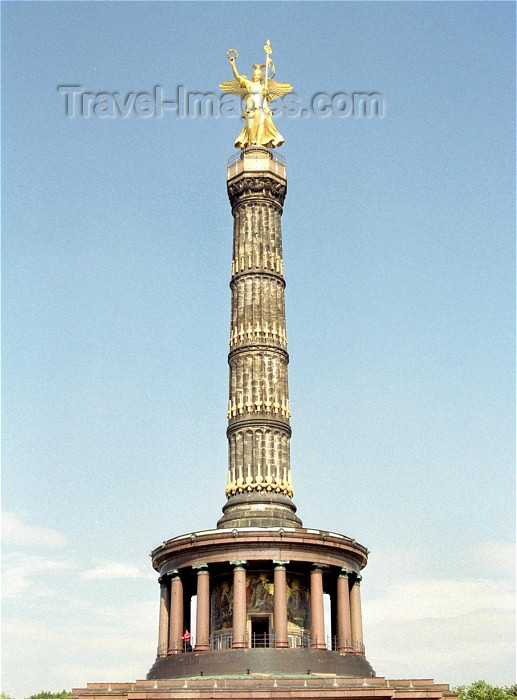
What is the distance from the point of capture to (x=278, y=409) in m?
38.6

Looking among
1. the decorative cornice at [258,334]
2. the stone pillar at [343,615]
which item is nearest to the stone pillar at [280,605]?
the stone pillar at [343,615]

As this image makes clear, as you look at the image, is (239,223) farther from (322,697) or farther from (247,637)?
(322,697)

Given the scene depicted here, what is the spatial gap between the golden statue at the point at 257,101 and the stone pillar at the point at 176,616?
73.0 ft

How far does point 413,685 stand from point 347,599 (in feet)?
13.7

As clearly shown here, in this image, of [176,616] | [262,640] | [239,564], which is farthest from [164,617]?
[239,564]

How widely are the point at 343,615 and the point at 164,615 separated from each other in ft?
24.4

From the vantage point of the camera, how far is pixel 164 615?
35344 mm

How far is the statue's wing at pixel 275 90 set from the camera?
44750 millimetres

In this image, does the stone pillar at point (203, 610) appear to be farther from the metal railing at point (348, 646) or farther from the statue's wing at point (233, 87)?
the statue's wing at point (233, 87)

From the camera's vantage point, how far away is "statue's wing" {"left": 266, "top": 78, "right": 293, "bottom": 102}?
147ft

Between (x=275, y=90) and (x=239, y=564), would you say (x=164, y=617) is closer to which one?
(x=239, y=564)

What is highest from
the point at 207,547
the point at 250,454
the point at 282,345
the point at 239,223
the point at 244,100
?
the point at 244,100

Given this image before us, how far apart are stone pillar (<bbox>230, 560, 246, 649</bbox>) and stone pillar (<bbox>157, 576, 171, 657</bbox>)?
156 inches

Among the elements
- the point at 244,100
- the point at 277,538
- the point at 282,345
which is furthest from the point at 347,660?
the point at 244,100
